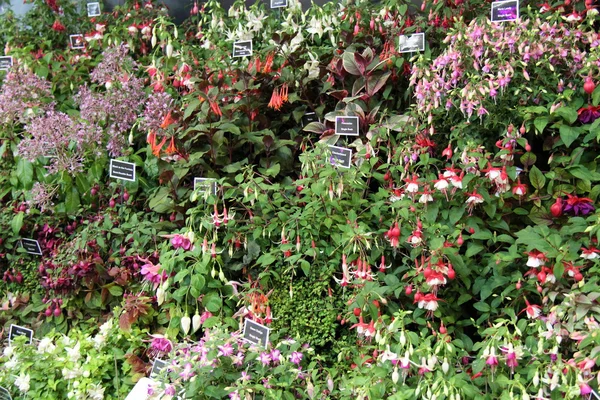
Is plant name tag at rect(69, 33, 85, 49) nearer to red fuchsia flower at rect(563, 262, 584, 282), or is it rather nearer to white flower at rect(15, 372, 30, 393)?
white flower at rect(15, 372, 30, 393)

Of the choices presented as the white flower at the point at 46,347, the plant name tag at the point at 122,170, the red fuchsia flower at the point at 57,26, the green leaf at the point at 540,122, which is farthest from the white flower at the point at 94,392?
the red fuchsia flower at the point at 57,26

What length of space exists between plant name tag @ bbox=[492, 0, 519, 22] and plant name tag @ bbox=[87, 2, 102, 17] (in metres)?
2.77

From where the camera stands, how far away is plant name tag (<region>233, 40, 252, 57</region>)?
10.4 feet

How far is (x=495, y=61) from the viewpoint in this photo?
2408mm

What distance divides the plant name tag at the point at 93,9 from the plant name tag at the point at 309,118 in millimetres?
1945

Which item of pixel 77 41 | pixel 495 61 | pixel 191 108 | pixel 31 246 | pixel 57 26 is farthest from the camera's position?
pixel 57 26

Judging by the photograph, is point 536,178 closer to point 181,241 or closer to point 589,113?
point 589,113

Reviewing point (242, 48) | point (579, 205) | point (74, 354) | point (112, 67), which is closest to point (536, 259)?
point (579, 205)

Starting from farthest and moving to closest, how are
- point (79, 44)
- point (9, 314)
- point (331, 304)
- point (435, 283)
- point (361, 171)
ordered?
point (79, 44) < point (9, 314) < point (361, 171) < point (331, 304) < point (435, 283)

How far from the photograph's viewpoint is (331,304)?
224 cm

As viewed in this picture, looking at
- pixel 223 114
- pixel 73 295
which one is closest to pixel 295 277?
pixel 223 114

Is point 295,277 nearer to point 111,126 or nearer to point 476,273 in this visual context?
point 476,273

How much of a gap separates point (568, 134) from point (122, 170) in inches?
82.4

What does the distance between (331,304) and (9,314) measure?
1819 millimetres
